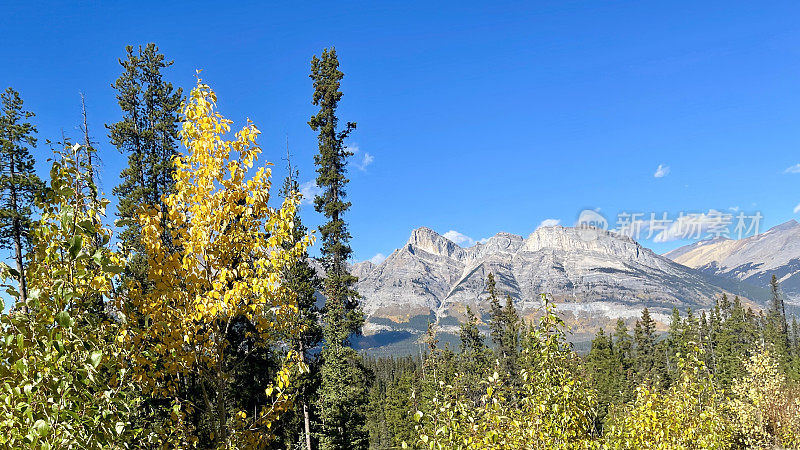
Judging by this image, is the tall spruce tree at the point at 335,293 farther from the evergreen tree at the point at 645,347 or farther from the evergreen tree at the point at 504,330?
the evergreen tree at the point at 645,347

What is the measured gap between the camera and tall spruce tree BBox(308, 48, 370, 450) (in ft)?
80.1

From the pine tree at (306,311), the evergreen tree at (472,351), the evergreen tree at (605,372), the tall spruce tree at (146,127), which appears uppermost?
the tall spruce tree at (146,127)

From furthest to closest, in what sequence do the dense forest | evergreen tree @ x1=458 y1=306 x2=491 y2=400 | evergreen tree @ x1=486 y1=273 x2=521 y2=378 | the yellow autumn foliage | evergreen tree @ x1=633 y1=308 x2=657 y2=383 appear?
evergreen tree @ x1=633 y1=308 x2=657 y2=383 → evergreen tree @ x1=486 y1=273 x2=521 y2=378 → evergreen tree @ x1=458 y1=306 x2=491 y2=400 → the yellow autumn foliage → the dense forest

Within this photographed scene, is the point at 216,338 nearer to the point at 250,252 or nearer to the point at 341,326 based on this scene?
the point at 250,252

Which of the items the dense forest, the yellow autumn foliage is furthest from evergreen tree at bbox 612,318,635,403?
the yellow autumn foliage

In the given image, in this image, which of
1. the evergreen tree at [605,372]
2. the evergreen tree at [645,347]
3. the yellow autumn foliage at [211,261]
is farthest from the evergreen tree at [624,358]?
the yellow autumn foliage at [211,261]

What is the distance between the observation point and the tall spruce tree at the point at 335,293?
24422mm

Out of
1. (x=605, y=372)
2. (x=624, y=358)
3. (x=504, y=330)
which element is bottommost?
(x=605, y=372)

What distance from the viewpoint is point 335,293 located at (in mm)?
25719

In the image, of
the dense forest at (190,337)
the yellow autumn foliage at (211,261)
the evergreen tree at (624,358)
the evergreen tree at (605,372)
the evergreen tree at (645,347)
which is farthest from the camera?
the evergreen tree at (645,347)

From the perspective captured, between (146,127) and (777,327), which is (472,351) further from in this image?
(777,327)

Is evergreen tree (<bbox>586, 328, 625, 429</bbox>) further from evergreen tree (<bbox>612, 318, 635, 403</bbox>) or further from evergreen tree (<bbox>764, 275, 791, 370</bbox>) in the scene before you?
evergreen tree (<bbox>764, 275, 791, 370</bbox>)

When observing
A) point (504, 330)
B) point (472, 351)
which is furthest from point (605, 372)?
point (472, 351)

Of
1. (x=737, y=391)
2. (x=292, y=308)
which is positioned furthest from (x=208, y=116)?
(x=737, y=391)
